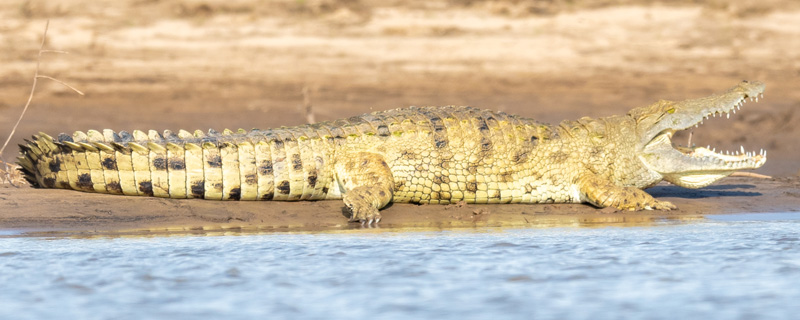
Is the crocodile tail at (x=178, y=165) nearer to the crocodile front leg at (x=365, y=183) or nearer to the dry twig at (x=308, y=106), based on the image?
the crocodile front leg at (x=365, y=183)

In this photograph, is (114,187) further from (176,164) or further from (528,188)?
(528,188)

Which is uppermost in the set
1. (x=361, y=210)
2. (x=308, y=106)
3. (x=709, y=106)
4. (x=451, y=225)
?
(x=308, y=106)

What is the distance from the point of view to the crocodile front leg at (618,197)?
7297mm

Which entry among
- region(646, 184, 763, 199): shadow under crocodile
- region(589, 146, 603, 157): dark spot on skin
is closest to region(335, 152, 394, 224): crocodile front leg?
region(589, 146, 603, 157): dark spot on skin

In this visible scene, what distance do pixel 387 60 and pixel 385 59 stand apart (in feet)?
0.09

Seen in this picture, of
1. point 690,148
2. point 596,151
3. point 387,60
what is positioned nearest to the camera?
point 596,151

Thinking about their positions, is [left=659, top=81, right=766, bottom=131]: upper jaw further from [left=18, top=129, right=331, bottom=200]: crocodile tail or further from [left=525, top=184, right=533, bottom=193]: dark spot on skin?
[left=18, top=129, right=331, bottom=200]: crocodile tail

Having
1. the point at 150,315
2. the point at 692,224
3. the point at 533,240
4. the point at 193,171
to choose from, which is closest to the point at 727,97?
the point at 692,224

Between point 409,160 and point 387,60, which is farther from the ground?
point 387,60

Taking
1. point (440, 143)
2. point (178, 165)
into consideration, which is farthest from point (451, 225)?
point (178, 165)

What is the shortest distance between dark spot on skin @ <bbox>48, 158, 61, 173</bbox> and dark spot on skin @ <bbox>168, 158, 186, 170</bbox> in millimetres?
785

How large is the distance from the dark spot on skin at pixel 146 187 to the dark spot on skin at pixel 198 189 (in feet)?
0.90

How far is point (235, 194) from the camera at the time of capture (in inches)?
274

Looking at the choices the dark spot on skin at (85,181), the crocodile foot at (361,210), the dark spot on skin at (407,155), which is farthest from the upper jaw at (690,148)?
the dark spot on skin at (85,181)
